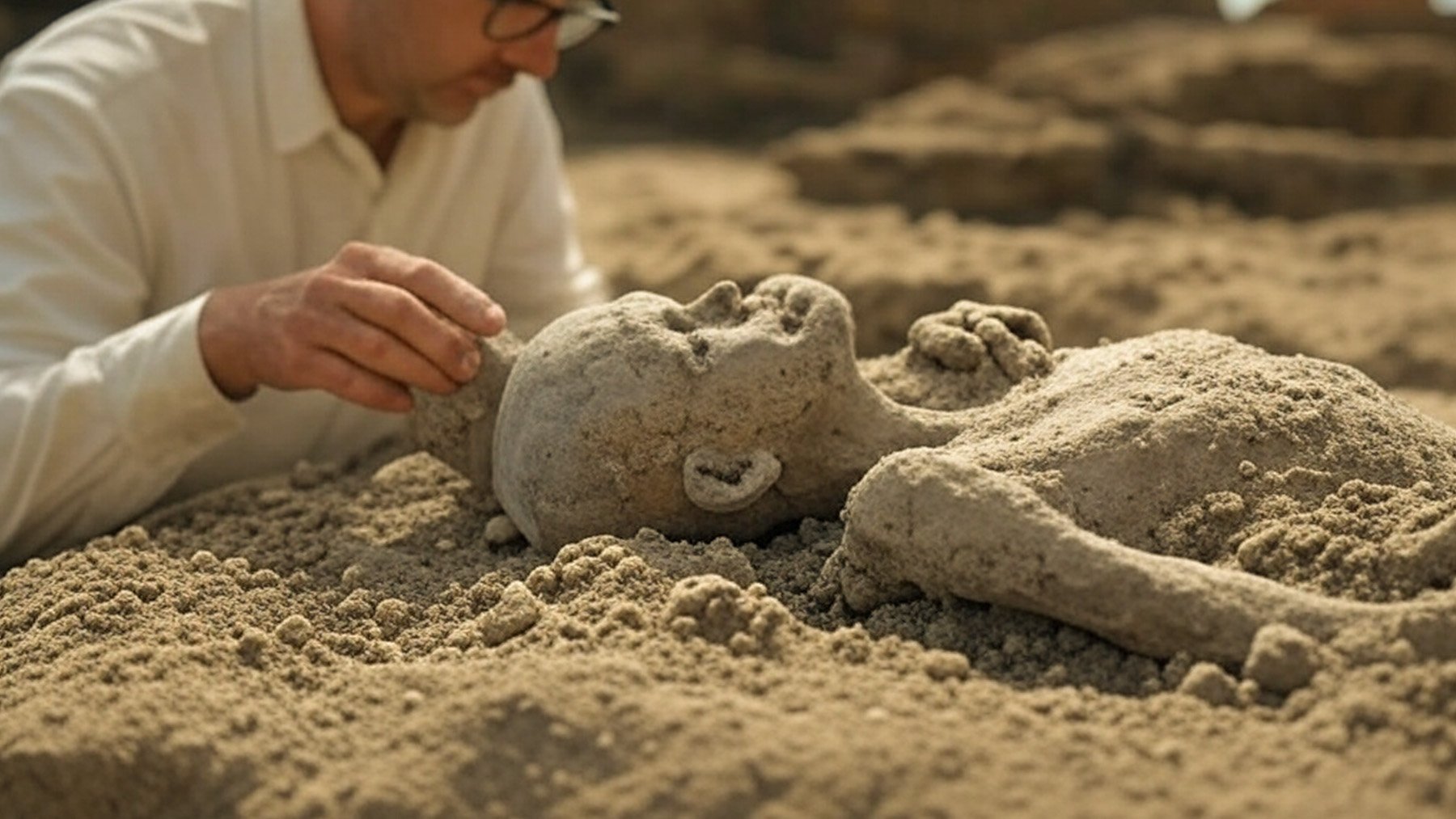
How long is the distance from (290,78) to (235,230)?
29cm

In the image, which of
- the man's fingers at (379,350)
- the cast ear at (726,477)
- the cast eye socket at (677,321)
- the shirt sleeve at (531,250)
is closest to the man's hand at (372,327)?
the man's fingers at (379,350)

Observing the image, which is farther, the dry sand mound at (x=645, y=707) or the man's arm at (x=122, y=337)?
the man's arm at (x=122, y=337)

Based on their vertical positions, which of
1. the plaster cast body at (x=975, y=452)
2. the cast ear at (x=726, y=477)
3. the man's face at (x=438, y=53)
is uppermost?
the man's face at (x=438, y=53)

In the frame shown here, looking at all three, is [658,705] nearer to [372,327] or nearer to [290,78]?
[372,327]

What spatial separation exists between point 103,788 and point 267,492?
87cm

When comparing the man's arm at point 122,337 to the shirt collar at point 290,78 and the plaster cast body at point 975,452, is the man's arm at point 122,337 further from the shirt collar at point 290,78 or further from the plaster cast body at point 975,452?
the shirt collar at point 290,78

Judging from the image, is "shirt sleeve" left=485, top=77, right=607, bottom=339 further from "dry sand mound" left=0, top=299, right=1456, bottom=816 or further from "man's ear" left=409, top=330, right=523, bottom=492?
"dry sand mound" left=0, top=299, right=1456, bottom=816

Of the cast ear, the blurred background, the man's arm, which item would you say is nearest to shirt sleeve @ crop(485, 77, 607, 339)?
the man's arm

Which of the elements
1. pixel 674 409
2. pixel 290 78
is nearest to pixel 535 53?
pixel 290 78

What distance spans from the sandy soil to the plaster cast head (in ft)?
0.24

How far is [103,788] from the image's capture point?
169 centimetres

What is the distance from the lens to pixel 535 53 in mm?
2857

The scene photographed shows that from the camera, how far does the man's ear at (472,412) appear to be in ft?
7.45

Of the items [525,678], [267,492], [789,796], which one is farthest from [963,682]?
[267,492]
